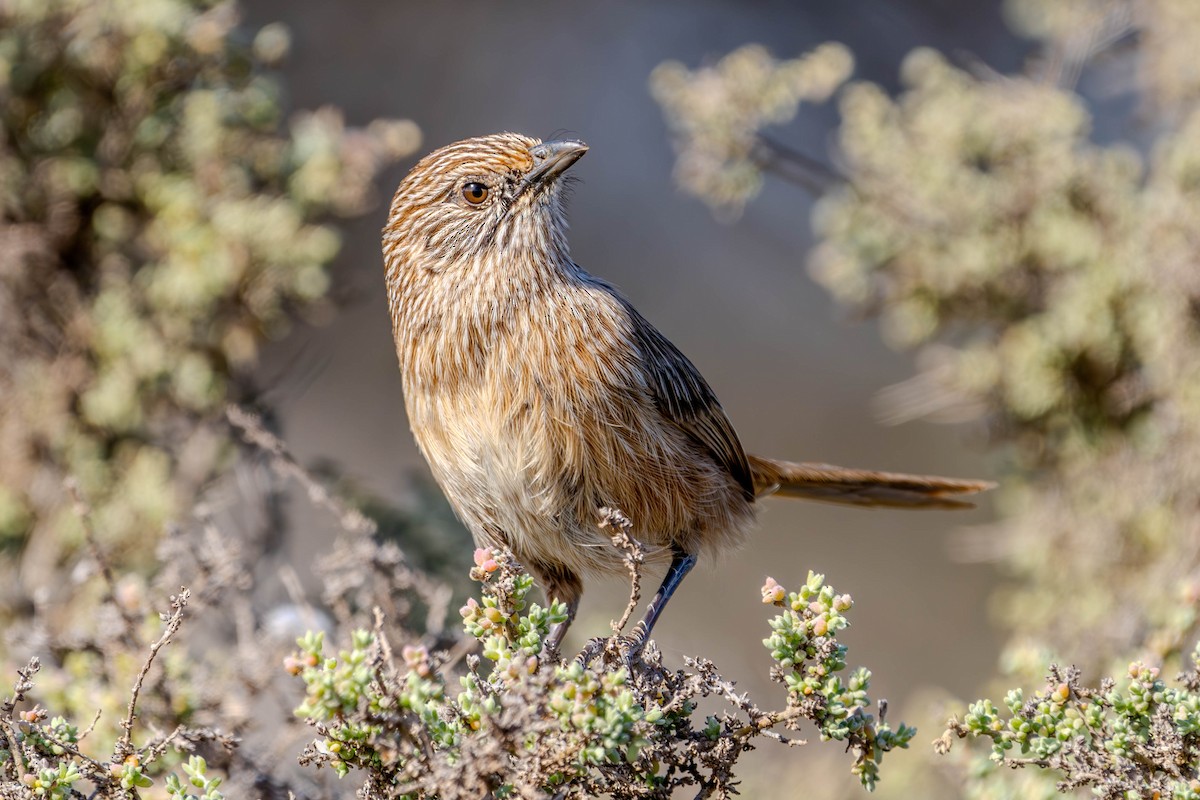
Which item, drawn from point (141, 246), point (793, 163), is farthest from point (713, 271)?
point (141, 246)

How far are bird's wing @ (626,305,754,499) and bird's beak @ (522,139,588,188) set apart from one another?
18.0 inches

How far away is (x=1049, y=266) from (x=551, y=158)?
7.55 feet

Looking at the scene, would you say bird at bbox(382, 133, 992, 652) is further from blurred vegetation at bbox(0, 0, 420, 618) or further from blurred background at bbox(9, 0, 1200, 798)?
blurred vegetation at bbox(0, 0, 420, 618)

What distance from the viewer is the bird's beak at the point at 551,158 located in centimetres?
321

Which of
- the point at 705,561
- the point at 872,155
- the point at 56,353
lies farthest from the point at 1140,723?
the point at 56,353

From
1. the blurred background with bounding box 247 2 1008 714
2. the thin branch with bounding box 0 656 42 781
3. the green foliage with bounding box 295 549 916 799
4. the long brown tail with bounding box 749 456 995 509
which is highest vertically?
the blurred background with bounding box 247 2 1008 714

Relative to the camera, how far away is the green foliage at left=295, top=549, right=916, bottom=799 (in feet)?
6.14

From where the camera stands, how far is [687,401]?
134 inches

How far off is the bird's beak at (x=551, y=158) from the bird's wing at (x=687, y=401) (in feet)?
1.50

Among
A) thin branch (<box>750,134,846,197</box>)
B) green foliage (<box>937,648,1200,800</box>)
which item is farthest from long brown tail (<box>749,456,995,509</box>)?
green foliage (<box>937,648,1200,800</box>)

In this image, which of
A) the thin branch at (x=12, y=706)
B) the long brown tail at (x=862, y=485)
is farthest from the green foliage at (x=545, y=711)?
the long brown tail at (x=862, y=485)

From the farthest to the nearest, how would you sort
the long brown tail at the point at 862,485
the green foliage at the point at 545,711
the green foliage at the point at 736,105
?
the green foliage at the point at 736,105 < the long brown tail at the point at 862,485 < the green foliage at the point at 545,711

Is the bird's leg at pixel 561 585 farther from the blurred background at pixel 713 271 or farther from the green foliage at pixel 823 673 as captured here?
the blurred background at pixel 713 271

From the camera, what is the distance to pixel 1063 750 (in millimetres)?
2211
